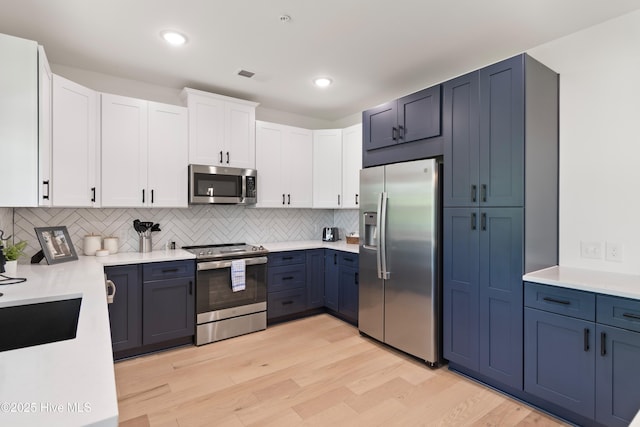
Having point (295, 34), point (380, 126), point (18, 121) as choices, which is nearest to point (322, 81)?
point (380, 126)

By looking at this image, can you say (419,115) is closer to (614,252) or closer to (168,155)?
(614,252)

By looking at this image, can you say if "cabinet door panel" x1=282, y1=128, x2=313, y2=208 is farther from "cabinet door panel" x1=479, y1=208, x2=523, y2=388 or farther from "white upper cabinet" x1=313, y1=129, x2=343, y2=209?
"cabinet door panel" x1=479, y1=208, x2=523, y2=388

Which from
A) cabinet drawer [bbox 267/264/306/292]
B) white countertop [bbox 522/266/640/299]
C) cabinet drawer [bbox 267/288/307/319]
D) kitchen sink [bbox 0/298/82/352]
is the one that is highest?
white countertop [bbox 522/266/640/299]

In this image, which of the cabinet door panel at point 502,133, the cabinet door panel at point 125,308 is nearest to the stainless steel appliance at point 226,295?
the cabinet door panel at point 125,308

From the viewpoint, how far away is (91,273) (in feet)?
7.65

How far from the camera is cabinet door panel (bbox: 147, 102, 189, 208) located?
331 cm

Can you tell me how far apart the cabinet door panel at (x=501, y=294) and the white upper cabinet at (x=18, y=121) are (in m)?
3.11

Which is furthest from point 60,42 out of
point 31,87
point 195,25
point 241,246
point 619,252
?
point 619,252

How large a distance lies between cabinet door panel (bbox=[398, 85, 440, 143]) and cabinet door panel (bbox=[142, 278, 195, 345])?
2515 millimetres

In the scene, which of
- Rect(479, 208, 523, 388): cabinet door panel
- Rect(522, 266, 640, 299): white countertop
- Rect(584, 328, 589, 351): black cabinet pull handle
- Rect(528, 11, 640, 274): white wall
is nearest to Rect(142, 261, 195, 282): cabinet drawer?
Rect(479, 208, 523, 388): cabinet door panel

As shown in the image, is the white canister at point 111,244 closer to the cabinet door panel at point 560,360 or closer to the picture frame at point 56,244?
the picture frame at point 56,244

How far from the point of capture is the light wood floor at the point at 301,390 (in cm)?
216

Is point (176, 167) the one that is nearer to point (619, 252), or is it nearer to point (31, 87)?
point (31, 87)

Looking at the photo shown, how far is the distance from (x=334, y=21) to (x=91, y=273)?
2488 millimetres
